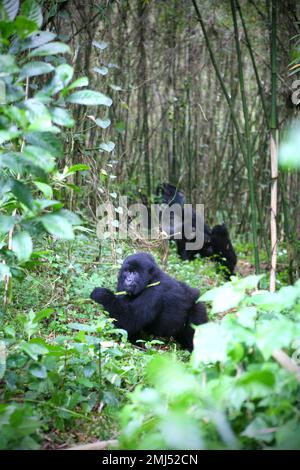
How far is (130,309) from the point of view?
4.11 meters

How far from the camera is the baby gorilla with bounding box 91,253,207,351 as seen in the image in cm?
407

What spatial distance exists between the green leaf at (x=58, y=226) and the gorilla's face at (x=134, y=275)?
212cm

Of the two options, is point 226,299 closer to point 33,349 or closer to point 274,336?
point 274,336

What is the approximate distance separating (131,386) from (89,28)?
130 inches

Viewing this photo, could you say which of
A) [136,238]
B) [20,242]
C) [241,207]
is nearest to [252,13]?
[241,207]

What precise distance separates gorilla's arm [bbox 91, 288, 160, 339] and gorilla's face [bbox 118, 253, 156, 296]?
0.09 metres

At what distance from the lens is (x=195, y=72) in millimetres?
8180

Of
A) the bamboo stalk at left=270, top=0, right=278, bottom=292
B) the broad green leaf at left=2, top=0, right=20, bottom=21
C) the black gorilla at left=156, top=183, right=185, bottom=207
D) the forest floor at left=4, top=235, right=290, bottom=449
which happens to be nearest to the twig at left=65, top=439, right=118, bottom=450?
the forest floor at left=4, top=235, right=290, bottom=449

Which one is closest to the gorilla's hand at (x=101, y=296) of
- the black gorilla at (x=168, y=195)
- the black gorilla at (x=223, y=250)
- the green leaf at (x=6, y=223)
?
the green leaf at (x=6, y=223)

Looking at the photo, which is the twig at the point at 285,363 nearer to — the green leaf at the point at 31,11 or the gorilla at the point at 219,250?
the green leaf at the point at 31,11

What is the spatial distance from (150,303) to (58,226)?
2.25 metres

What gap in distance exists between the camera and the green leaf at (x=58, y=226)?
194cm

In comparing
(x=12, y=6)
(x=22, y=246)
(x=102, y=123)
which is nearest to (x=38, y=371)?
(x=22, y=246)
